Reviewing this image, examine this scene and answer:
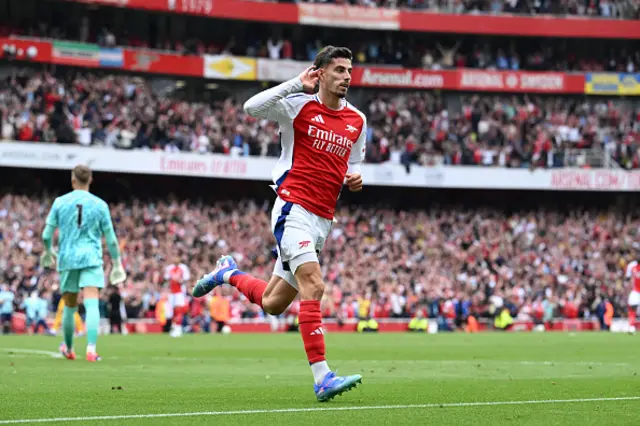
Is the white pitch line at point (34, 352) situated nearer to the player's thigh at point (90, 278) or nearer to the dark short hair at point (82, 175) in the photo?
the player's thigh at point (90, 278)

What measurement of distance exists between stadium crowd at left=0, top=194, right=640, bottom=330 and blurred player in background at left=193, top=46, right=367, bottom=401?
23331 mm

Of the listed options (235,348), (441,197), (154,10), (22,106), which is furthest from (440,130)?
(235,348)

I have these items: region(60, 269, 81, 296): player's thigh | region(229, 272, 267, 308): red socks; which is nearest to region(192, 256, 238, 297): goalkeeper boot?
region(229, 272, 267, 308): red socks

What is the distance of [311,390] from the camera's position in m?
9.02

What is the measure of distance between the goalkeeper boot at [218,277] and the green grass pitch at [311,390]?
813 mm

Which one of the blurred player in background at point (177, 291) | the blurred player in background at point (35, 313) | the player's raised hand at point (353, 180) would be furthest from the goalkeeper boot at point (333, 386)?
the blurred player in background at point (35, 313)

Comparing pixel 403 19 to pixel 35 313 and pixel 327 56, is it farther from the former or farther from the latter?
pixel 327 56

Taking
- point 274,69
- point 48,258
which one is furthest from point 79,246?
point 274,69

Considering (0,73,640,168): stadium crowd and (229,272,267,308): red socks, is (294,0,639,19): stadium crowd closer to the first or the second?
(0,73,640,168): stadium crowd

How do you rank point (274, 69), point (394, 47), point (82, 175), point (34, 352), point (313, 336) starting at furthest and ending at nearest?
1. point (394, 47)
2. point (274, 69)
3. point (34, 352)
4. point (82, 175)
5. point (313, 336)

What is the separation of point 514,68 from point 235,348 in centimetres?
3185

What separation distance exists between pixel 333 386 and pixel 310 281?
0.81m

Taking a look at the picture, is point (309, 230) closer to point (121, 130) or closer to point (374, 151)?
point (121, 130)

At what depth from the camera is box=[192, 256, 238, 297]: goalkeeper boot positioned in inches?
378
